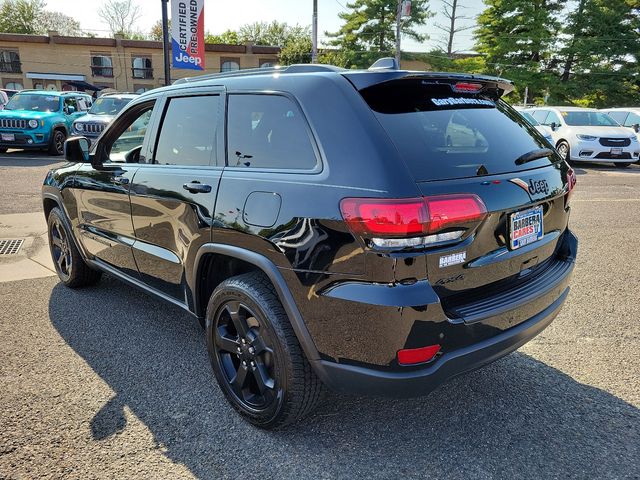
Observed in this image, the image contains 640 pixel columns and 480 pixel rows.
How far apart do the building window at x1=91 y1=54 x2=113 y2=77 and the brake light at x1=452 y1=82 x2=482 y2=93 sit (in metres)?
47.2

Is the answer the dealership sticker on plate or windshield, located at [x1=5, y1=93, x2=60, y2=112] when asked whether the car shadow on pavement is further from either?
windshield, located at [x1=5, y1=93, x2=60, y2=112]

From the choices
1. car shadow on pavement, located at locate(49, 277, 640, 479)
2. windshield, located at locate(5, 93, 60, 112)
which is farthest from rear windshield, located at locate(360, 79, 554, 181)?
windshield, located at locate(5, 93, 60, 112)

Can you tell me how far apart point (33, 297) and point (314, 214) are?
341 centimetres

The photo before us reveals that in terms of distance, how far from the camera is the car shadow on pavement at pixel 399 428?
90.7 inches

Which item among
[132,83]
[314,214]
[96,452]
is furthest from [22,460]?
[132,83]

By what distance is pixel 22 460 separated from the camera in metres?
2.34

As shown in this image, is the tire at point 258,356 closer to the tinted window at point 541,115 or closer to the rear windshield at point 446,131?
the rear windshield at point 446,131

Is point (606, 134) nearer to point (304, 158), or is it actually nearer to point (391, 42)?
point (304, 158)

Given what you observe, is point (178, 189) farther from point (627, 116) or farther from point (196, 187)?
point (627, 116)

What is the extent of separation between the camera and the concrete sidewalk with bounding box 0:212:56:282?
5051 mm

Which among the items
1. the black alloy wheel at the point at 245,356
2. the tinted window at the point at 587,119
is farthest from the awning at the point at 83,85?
the black alloy wheel at the point at 245,356

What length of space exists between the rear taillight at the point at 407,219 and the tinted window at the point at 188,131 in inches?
47.4

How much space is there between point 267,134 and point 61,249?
308cm

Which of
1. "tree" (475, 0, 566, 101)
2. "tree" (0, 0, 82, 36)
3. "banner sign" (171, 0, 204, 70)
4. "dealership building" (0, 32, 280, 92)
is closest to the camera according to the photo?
"banner sign" (171, 0, 204, 70)
